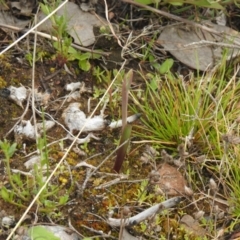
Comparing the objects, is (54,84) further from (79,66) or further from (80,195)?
(80,195)

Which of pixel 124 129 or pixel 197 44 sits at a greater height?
pixel 124 129

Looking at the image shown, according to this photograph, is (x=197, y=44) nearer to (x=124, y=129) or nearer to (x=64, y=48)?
(x=64, y=48)

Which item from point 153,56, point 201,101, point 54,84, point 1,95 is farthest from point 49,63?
point 201,101

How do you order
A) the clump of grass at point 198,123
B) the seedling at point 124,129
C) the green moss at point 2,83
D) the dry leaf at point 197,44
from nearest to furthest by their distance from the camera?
the seedling at point 124,129
the clump of grass at point 198,123
the green moss at point 2,83
the dry leaf at point 197,44

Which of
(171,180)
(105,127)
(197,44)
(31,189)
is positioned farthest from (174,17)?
(31,189)

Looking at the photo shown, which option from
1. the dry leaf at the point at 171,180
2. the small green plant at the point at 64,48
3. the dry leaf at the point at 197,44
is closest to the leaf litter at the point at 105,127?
the dry leaf at the point at 171,180

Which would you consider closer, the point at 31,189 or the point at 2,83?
the point at 31,189

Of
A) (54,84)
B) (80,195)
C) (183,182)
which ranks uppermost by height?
(54,84)

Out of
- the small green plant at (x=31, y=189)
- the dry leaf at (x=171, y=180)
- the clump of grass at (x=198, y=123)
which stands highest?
the small green plant at (x=31, y=189)

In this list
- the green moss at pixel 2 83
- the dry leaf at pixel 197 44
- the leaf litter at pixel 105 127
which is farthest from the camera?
the dry leaf at pixel 197 44

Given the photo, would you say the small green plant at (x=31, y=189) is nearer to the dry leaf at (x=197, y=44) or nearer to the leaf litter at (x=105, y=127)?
the leaf litter at (x=105, y=127)

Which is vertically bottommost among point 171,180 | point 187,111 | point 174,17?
point 171,180
